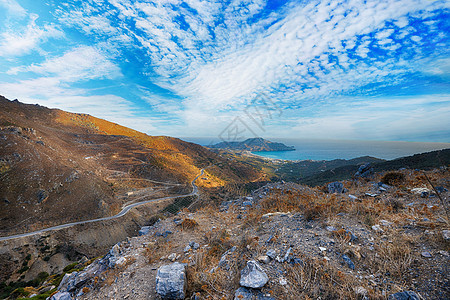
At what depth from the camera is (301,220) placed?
18.4 ft

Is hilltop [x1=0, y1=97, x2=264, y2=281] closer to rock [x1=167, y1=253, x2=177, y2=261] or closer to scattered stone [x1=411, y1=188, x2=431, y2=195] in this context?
rock [x1=167, y1=253, x2=177, y2=261]

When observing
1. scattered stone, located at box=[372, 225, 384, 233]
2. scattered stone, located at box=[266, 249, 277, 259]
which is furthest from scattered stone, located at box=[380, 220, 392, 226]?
scattered stone, located at box=[266, 249, 277, 259]

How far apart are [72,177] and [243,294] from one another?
71385 mm

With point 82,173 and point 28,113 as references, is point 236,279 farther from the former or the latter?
point 28,113

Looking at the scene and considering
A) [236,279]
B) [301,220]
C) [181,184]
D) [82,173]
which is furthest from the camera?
[181,184]

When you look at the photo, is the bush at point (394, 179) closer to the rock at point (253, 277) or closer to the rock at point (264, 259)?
the rock at point (264, 259)

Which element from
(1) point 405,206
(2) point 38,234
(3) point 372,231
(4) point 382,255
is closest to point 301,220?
(3) point 372,231

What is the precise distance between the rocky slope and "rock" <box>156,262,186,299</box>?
0.06 ft

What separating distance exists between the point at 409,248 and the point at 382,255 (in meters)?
0.48

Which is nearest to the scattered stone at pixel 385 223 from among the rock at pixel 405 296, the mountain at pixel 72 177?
the rock at pixel 405 296

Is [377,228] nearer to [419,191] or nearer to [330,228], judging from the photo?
[330,228]

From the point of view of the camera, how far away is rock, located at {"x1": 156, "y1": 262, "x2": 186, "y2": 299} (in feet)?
11.5

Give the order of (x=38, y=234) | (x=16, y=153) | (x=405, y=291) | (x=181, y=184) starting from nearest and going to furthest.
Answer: (x=405, y=291)
(x=38, y=234)
(x=16, y=153)
(x=181, y=184)

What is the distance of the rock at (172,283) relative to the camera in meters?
3.51
